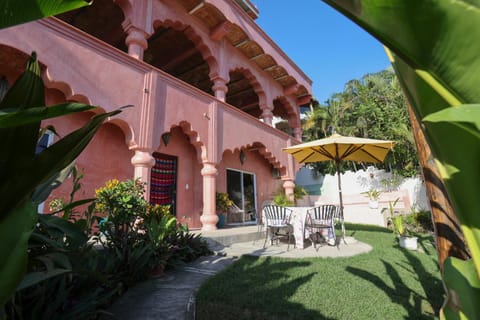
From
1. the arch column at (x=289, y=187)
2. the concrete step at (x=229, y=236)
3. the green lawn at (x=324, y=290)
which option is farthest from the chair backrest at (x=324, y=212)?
the arch column at (x=289, y=187)

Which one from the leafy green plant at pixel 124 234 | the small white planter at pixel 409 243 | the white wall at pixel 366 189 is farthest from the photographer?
the white wall at pixel 366 189

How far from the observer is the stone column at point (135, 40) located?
228 inches

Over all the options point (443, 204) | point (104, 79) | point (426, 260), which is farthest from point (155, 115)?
point (426, 260)

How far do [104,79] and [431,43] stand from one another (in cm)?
583

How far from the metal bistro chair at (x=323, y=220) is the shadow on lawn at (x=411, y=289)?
5.05 ft

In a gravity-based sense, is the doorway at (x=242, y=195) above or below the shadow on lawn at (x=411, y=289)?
above

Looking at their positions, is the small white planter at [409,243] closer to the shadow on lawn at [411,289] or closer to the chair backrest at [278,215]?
the shadow on lawn at [411,289]

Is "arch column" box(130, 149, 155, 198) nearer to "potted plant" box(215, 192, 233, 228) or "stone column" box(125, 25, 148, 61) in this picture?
"stone column" box(125, 25, 148, 61)

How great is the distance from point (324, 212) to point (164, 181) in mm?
4719

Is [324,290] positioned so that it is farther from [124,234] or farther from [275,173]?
[275,173]

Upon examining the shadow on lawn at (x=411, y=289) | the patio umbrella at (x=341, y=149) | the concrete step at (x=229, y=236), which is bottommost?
the shadow on lawn at (x=411, y=289)

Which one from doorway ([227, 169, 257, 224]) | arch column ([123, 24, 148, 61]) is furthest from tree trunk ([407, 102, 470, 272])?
doorway ([227, 169, 257, 224])

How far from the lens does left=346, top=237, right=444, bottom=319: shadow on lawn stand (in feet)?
8.86

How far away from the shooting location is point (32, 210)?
795mm
